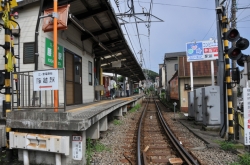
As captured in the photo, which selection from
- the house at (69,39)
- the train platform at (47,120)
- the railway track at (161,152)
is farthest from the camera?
the house at (69,39)

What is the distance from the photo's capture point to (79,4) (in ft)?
25.8

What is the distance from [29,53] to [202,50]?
11310mm

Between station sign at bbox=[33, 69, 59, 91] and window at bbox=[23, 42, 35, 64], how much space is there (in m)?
2.51

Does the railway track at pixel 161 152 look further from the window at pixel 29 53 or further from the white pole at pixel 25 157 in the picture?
the window at pixel 29 53

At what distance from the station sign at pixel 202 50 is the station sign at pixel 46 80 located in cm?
1208

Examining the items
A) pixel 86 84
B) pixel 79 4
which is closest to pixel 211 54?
pixel 86 84

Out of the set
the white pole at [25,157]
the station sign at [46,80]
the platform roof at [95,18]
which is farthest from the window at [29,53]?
the white pole at [25,157]

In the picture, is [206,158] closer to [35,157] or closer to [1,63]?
[35,157]

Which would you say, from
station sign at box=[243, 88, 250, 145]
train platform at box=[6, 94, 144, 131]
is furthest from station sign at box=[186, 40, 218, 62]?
train platform at box=[6, 94, 144, 131]

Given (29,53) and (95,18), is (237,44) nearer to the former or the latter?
(95,18)

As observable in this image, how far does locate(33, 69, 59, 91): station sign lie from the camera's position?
13.9 ft

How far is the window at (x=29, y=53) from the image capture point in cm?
664

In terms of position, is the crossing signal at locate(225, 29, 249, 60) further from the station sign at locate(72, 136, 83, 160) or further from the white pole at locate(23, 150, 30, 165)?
the white pole at locate(23, 150, 30, 165)

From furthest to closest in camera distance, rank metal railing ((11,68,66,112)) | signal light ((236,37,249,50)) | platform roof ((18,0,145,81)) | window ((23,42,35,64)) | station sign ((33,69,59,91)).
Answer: platform roof ((18,0,145,81)), window ((23,42,35,64)), signal light ((236,37,249,50)), metal railing ((11,68,66,112)), station sign ((33,69,59,91))
